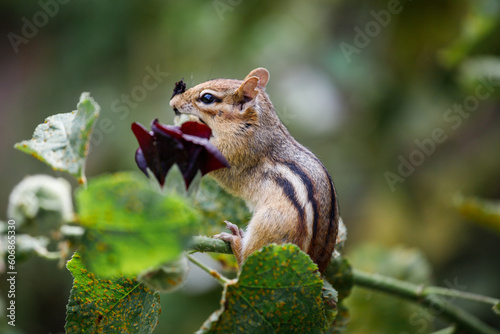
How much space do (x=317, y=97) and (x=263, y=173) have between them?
5.18 ft

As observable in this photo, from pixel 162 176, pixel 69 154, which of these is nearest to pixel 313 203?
pixel 162 176

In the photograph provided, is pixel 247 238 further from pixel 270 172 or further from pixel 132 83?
pixel 132 83

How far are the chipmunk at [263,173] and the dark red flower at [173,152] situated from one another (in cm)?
17

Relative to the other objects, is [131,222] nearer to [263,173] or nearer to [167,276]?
[167,276]

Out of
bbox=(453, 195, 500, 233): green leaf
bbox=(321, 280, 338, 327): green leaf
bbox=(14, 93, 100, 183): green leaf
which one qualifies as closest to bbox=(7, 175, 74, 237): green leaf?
bbox=(14, 93, 100, 183): green leaf

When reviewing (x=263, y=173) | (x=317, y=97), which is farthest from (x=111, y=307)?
(x=317, y=97)

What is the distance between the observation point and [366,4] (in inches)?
99.7

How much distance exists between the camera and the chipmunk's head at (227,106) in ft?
4.25

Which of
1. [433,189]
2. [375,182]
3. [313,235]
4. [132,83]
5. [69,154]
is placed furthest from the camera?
[132,83]

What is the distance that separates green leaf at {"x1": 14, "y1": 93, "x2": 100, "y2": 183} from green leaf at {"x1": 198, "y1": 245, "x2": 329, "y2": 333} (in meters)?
0.25

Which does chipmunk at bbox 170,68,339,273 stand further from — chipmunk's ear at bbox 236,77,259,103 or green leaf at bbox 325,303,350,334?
green leaf at bbox 325,303,350,334

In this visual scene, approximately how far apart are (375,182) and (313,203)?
1.64 metres

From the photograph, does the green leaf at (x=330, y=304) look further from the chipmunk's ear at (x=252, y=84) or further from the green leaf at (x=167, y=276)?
the chipmunk's ear at (x=252, y=84)

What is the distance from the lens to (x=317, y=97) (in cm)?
268
